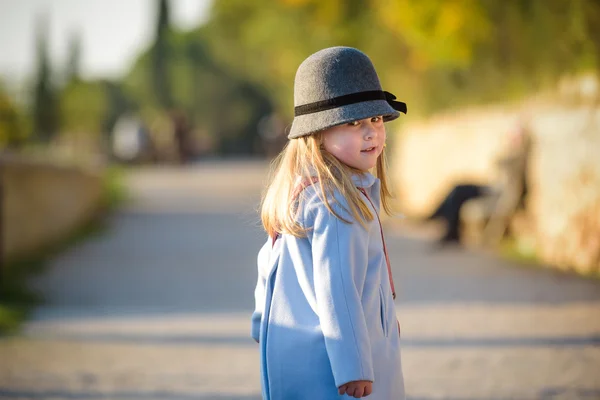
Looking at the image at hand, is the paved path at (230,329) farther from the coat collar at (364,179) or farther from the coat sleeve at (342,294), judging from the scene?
the coat sleeve at (342,294)

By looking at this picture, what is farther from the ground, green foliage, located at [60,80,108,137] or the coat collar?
green foliage, located at [60,80,108,137]

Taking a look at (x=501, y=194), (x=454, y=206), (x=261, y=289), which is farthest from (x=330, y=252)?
(x=454, y=206)

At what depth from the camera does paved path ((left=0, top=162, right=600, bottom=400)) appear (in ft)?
17.1

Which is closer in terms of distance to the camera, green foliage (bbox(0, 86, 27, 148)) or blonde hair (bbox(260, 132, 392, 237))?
blonde hair (bbox(260, 132, 392, 237))

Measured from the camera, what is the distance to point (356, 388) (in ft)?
8.30

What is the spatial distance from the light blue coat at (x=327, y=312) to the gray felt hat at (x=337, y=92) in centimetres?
19

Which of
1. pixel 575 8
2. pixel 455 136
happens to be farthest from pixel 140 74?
pixel 575 8

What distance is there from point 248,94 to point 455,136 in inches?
1816

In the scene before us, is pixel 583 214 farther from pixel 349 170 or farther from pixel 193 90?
pixel 193 90

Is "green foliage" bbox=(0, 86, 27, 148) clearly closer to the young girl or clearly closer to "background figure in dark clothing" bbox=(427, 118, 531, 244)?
"background figure in dark clothing" bbox=(427, 118, 531, 244)

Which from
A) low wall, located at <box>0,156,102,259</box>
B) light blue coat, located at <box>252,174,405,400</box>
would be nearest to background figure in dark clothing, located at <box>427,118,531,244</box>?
low wall, located at <box>0,156,102,259</box>

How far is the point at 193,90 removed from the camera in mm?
62938

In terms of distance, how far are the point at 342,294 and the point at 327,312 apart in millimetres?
65

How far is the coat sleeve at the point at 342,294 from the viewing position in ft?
8.27
